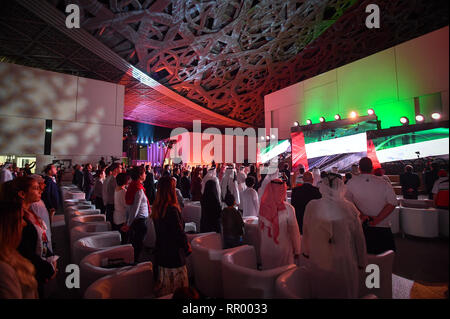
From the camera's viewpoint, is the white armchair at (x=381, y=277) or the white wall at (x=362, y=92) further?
the white wall at (x=362, y=92)

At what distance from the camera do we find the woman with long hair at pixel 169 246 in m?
1.97

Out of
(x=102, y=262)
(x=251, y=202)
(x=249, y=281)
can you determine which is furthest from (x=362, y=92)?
(x=102, y=262)

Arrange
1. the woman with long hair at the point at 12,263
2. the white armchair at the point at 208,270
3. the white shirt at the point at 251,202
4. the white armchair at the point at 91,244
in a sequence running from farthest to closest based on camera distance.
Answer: the white shirt at the point at 251,202 → the white armchair at the point at 91,244 → the white armchair at the point at 208,270 → the woman with long hair at the point at 12,263

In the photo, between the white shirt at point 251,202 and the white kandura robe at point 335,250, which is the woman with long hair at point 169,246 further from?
the white shirt at point 251,202

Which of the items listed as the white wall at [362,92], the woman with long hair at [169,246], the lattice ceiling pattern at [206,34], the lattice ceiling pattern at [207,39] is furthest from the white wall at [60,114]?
the woman with long hair at [169,246]

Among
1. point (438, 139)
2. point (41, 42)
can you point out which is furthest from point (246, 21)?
point (438, 139)

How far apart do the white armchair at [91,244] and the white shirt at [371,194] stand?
266 centimetres

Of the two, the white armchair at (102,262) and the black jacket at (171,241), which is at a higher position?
the black jacket at (171,241)

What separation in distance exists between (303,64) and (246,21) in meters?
4.76

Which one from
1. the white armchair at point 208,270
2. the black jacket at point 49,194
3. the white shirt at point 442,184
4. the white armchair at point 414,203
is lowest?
the white armchair at point 208,270

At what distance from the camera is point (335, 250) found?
1.56 m
